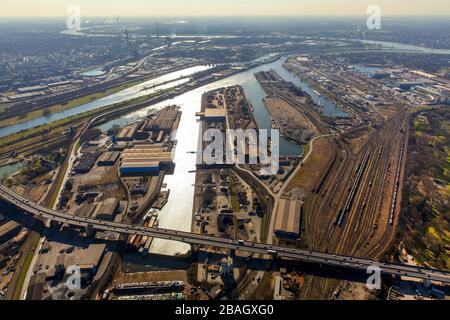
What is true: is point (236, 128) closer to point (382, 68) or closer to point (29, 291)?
point (29, 291)

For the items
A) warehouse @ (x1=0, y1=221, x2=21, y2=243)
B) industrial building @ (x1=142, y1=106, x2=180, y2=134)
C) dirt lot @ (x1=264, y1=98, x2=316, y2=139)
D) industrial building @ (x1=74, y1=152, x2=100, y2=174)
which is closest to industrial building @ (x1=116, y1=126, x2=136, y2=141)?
industrial building @ (x1=142, y1=106, x2=180, y2=134)

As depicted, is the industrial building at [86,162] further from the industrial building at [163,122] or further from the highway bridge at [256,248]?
the industrial building at [163,122]

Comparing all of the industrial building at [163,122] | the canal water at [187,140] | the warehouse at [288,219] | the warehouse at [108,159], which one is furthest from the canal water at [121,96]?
the warehouse at [288,219]

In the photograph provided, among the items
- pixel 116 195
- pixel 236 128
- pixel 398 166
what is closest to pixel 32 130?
pixel 116 195

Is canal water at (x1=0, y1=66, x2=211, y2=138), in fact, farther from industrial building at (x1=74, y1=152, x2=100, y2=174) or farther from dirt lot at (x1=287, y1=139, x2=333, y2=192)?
dirt lot at (x1=287, y1=139, x2=333, y2=192)

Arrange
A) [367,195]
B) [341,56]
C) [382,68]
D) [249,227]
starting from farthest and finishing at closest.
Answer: [341,56] → [382,68] → [367,195] → [249,227]
